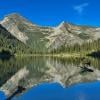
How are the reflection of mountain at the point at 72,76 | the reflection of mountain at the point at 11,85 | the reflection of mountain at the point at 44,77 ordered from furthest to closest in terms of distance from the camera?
the reflection of mountain at the point at 72,76 < the reflection of mountain at the point at 44,77 < the reflection of mountain at the point at 11,85

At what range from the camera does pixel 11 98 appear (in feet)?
126

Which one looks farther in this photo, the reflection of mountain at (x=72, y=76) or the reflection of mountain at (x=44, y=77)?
the reflection of mountain at (x=72, y=76)

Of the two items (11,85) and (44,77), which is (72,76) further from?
(11,85)

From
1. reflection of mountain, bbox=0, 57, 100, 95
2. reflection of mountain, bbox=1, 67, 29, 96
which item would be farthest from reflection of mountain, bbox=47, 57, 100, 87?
reflection of mountain, bbox=1, 67, 29, 96

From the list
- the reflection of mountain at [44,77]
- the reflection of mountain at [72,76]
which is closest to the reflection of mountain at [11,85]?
the reflection of mountain at [44,77]

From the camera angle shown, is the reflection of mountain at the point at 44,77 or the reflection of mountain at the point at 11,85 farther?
the reflection of mountain at the point at 44,77

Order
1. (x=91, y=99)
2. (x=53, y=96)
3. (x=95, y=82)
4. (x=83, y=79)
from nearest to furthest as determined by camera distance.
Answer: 1. (x=91, y=99)
2. (x=53, y=96)
3. (x=95, y=82)
4. (x=83, y=79)

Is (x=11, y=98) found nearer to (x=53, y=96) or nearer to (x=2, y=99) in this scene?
(x=2, y=99)

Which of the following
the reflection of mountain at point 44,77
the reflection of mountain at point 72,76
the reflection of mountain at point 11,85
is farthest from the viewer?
the reflection of mountain at point 72,76

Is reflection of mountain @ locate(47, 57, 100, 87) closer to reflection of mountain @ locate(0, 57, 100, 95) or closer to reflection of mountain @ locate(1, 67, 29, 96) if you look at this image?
reflection of mountain @ locate(0, 57, 100, 95)

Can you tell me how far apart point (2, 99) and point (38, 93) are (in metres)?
6.59

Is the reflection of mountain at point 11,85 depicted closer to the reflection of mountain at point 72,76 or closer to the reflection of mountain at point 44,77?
the reflection of mountain at point 44,77

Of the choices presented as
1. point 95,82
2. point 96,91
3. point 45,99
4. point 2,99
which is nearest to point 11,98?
point 2,99

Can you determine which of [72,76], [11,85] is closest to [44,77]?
[72,76]
